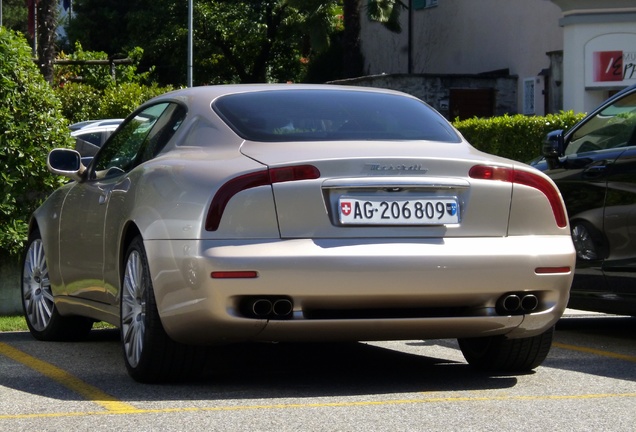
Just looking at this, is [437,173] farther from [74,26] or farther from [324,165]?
[74,26]

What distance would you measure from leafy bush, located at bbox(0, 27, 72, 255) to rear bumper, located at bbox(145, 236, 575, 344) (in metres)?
4.89

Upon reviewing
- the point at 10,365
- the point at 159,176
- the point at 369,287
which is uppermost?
the point at 159,176

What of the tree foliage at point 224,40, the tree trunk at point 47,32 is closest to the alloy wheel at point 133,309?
the tree trunk at point 47,32

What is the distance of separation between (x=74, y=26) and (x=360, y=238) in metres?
61.9

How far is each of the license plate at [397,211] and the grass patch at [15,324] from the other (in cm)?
395

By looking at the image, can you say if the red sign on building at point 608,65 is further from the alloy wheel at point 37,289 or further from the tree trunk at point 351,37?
the alloy wheel at point 37,289

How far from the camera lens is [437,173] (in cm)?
643

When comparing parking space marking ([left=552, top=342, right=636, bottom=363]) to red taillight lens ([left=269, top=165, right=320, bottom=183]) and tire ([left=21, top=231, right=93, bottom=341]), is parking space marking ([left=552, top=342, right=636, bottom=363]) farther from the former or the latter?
tire ([left=21, top=231, right=93, bottom=341])

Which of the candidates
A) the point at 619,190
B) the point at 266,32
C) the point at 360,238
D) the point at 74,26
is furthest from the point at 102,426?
the point at 74,26

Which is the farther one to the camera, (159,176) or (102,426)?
(159,176)

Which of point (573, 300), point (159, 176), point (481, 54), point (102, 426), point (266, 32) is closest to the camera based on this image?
point (102, 426)

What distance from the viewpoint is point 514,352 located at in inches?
280

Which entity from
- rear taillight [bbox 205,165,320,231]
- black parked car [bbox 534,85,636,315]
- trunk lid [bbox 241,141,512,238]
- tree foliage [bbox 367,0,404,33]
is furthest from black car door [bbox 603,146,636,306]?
tree foliage [bbox 367,0,404,33]

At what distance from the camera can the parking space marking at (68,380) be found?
605 centimetres
